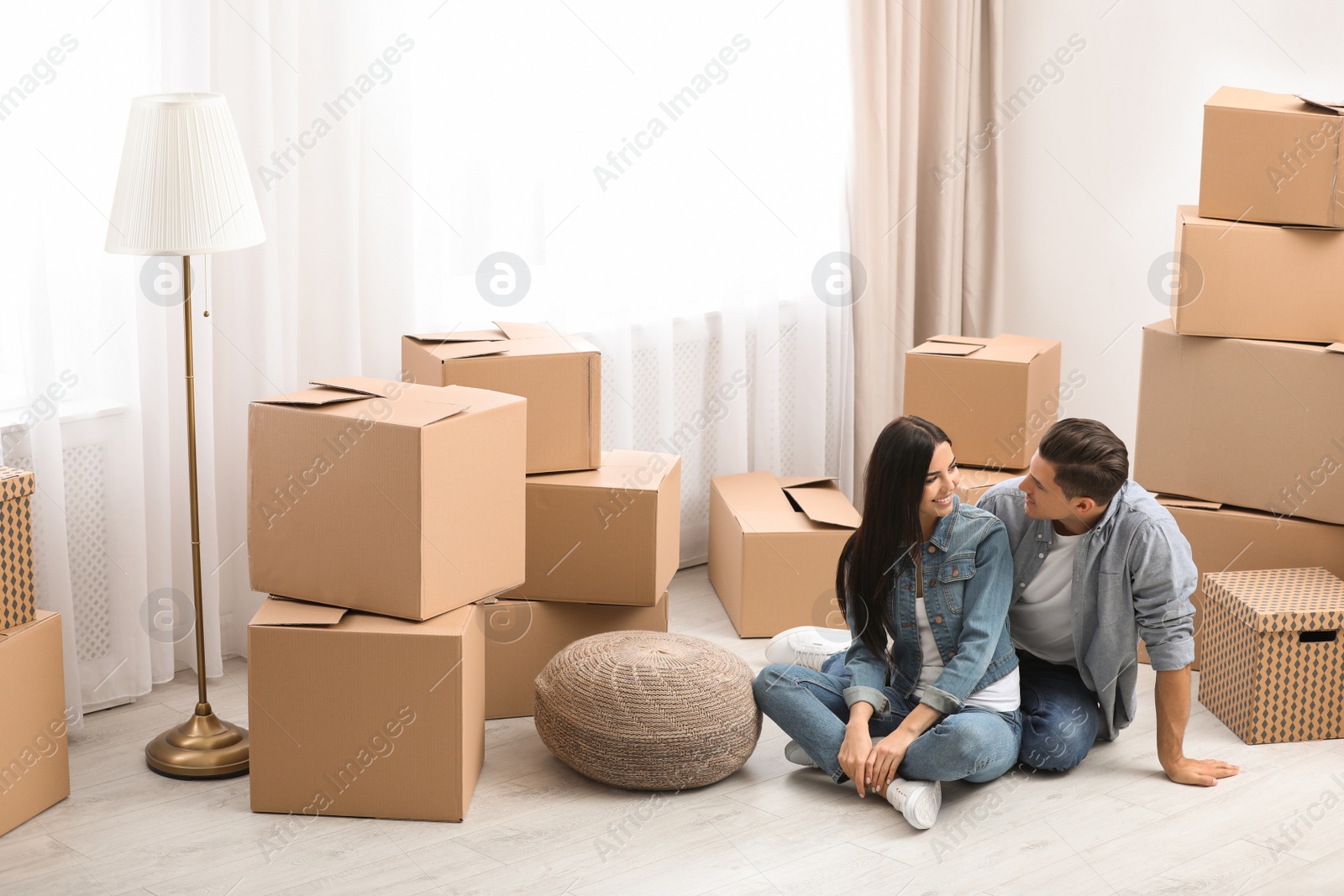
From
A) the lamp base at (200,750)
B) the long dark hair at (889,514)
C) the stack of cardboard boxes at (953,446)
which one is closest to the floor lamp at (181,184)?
the lamp base at (200,750)

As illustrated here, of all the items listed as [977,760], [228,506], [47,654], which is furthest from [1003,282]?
[47,654]

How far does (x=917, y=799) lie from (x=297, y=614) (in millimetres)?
1115

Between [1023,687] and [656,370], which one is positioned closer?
[1023,687]

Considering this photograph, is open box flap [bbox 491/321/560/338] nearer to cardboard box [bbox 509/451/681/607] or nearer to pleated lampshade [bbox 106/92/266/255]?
cardboard box [bbox 509/451/681/607]

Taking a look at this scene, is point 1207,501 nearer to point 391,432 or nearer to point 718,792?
point 718,792

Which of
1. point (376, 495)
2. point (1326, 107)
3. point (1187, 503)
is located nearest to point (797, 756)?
point (376, 495)

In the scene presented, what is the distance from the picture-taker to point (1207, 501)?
2.99 meters

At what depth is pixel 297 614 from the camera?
227 cm

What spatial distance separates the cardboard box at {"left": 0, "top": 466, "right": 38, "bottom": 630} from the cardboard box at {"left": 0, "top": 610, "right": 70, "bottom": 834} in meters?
0.03

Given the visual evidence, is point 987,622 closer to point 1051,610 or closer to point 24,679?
point 1051,610

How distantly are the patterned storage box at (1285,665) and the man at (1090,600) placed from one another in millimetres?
220

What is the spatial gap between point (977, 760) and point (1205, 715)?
756 mm

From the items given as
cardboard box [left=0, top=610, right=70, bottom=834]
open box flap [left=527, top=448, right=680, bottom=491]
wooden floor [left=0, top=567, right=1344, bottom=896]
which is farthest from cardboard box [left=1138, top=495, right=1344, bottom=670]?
cardboard box [left=0, top=610, right=70, bottom=834]

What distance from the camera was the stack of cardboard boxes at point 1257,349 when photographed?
2758 millimetres
